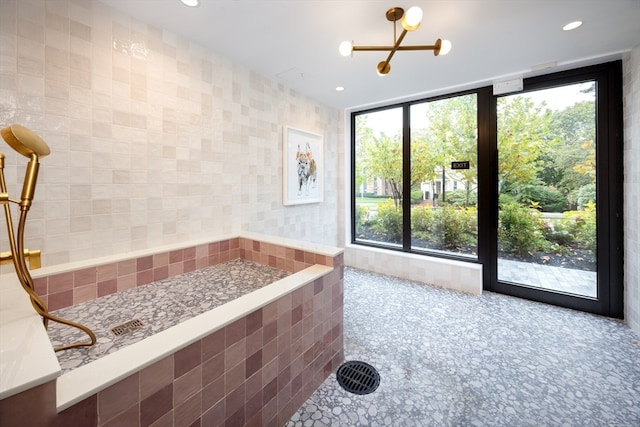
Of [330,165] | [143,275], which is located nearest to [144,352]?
[143,275]

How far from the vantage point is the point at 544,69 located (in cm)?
251

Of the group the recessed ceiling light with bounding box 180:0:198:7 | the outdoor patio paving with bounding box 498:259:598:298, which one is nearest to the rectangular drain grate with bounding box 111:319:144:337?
the recessed ceiling light with bounding box 180:0:198:7

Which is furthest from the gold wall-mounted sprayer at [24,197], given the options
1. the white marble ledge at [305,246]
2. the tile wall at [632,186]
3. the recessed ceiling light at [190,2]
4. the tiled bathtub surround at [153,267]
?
the tile wall at [632,186]

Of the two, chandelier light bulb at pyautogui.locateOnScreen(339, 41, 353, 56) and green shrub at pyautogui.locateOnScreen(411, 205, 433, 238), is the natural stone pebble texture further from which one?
green shrub at pyautogui.locateOnScreen(411, 205, 433, 238)

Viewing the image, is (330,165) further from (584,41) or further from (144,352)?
(144,352)

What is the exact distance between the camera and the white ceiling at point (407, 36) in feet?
5.49

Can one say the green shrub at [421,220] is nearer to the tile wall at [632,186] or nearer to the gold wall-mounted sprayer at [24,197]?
the tile wall at [632,186]

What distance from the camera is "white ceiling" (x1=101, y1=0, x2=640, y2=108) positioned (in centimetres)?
167

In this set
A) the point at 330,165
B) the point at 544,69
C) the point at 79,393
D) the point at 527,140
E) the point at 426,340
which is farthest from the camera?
the point at 330,165

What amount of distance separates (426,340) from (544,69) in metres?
2.81

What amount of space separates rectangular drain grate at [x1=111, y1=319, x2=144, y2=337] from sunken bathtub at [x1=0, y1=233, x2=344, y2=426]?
1.03 feet

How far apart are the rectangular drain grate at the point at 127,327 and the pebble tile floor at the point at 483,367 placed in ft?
2.98

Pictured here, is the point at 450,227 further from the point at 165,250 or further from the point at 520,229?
the point at 165,250

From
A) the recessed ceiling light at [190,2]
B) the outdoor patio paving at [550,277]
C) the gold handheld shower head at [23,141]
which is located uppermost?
the recessed ceiling light at [190,2]
